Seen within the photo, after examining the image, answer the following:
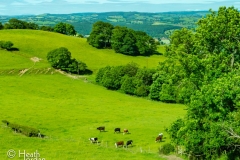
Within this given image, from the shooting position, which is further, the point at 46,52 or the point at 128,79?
the point at 46,52

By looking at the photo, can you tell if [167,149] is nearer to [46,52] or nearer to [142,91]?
[142,91]

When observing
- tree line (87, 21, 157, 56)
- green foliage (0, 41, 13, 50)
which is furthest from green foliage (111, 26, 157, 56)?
green foliage (0, 41, 13, 50)

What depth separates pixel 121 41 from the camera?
130 m

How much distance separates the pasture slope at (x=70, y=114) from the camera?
33.6 metres

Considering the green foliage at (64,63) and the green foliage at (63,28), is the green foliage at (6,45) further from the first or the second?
the green foliage at (63,28)

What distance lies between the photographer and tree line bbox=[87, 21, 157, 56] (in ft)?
420

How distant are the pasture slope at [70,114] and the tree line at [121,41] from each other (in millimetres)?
20403

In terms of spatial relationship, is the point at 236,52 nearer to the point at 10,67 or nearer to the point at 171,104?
the point at 171,104

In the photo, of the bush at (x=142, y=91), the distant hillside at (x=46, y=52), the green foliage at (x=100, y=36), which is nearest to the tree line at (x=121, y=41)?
the green foliage at (x=100, y=36)

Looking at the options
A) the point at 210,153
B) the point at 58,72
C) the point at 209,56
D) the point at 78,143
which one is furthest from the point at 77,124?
the point at 58,72

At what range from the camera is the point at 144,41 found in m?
132

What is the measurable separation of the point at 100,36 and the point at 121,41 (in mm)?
9272

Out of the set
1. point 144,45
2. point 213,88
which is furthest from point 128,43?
point 213,88

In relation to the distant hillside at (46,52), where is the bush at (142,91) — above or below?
below
